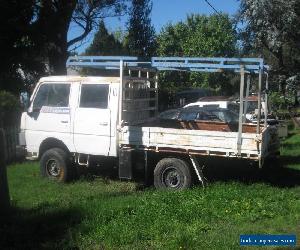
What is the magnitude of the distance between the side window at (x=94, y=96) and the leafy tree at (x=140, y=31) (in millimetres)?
17789

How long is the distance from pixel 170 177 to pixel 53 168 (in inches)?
Answer: 110

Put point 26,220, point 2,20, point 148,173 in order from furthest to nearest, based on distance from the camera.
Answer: point 2,20
point 148,173
point 26,220

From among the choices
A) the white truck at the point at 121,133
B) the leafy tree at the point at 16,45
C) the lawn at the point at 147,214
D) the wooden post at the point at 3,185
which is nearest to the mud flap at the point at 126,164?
the white truck at the point at 121,133

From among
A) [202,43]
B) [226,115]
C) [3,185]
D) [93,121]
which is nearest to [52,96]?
[93,121]

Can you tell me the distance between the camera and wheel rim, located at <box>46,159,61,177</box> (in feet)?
36.9

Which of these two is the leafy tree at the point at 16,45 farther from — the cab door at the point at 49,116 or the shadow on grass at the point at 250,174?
the shadow on grass at the point at 250,174

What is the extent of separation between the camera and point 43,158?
11.4 metres

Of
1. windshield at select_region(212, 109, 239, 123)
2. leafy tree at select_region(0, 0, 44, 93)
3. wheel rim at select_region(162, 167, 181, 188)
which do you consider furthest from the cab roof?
leafy tree at select_region(0, 0, 44, 93)

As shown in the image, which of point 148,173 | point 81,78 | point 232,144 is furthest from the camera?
point 81,78

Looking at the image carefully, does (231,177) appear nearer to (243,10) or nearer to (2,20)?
(2,20)

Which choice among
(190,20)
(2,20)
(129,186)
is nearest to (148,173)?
(129,186)

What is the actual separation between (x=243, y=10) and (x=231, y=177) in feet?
41.7

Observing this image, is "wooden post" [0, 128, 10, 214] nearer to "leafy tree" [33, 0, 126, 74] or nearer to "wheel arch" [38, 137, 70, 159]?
"wheel arch" [38, 137, 70, 159]

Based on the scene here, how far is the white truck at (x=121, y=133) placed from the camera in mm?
9766
